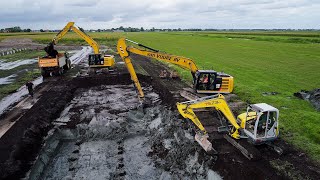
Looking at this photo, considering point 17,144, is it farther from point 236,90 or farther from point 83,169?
point 236,90

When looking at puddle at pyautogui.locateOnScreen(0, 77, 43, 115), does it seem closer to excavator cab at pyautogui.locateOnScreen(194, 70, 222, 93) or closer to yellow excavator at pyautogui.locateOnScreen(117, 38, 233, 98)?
yellow excavator at pyautogui.locateOnScreen(117, 38, 233, 98)

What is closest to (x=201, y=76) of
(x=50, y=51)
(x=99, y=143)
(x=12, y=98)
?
(x=99, y=143)

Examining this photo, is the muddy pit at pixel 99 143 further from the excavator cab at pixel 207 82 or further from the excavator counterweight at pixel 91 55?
the excavator counterweight at pixel 91 55

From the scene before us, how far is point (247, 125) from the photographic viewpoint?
15266 mm

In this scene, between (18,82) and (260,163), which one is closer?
(260,163)

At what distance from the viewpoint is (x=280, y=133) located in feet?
56.7

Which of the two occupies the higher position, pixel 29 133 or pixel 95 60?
pixel 95 60

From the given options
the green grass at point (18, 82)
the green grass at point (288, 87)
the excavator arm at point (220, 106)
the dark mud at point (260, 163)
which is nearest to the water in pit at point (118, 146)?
the dark mud at point (260, 163)

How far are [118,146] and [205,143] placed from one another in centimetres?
528

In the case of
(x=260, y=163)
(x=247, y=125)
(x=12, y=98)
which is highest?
(x=247, y=125)

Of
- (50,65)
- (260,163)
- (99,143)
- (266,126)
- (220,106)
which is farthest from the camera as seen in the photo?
(50,65)

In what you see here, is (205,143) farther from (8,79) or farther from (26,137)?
(8,79)

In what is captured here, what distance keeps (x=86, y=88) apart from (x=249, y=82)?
1666 cm

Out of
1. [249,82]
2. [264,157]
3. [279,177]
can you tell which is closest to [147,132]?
[264,157]
